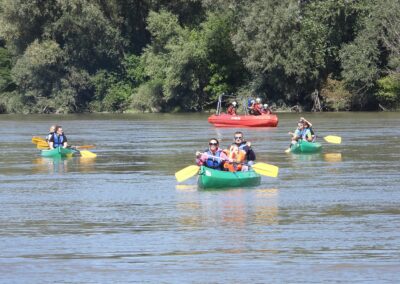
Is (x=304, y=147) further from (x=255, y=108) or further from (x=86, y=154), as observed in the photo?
(x=255, y=108)

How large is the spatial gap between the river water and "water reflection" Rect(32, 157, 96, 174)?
0.23 feet

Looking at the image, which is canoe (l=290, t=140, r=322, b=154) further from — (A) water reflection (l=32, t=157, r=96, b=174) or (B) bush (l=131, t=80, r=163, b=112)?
(B) bush (l=131, t=80, r=163, b=112)

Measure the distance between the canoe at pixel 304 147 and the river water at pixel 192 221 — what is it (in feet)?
1.17

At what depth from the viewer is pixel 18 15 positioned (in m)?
79.6

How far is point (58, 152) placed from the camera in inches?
1467

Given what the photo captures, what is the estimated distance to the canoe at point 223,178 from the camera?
1012 inches

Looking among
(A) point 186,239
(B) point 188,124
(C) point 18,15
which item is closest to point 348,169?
(A) point 186,239

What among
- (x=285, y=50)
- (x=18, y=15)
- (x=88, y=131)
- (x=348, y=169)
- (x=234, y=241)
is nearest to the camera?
(x=234, y=241)

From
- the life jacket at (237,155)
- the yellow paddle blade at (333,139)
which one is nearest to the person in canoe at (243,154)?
the life jacket at (237,155)

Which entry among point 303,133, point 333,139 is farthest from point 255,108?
point 303,133

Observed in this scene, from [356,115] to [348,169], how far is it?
114ft

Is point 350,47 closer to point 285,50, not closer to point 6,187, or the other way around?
point 285,50

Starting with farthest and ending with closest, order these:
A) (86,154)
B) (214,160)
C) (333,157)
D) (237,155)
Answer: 1. (86,154)
2. (333,157)
3. (237,155)
4. (214,160)

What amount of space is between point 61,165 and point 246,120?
23293mm
